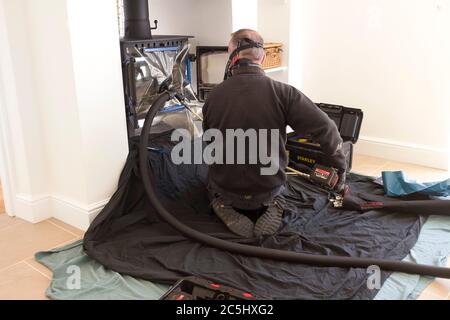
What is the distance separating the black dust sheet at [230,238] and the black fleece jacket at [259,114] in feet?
0.96

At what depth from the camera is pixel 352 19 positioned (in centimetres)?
345

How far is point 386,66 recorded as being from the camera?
11.1ft

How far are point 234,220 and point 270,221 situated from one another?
187mm

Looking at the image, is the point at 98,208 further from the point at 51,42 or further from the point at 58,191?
the point at 51,42

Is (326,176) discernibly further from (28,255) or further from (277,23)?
(277,23)

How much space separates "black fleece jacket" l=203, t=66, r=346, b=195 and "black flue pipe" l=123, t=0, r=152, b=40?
849 millimetres

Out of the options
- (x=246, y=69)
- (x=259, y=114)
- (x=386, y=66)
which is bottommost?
(x=259, y=114)

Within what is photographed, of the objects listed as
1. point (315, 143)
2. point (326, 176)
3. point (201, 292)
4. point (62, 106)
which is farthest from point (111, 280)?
point (315, 143)

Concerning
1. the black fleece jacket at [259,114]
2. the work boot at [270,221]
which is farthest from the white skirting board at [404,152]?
the work boot at [270,221]

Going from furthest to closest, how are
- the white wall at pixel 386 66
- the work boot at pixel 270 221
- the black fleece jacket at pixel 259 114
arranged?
the white wall at pixel 386 66 < the work boot at pixel 270 221 < the black fleece jacket at pixel 259 114

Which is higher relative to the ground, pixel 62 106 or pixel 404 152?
pixel 62 106

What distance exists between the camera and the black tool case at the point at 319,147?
9.59 ft

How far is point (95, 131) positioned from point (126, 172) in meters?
0.29

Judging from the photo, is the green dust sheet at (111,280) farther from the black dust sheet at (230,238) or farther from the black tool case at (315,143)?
the black tool case at (315,143)
